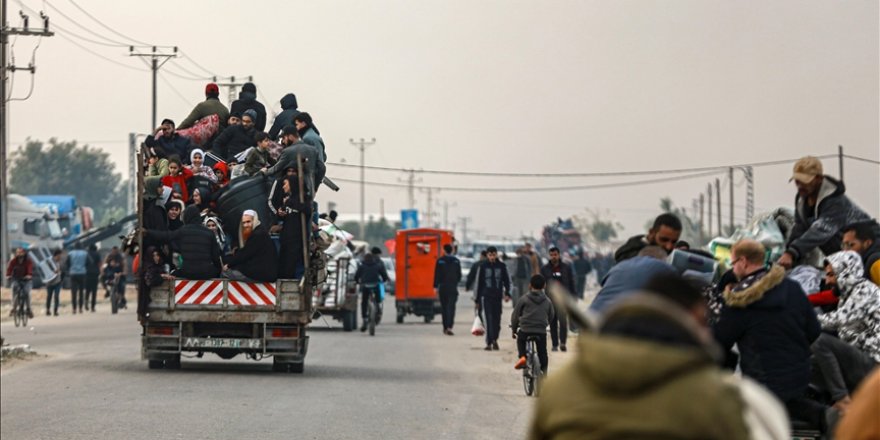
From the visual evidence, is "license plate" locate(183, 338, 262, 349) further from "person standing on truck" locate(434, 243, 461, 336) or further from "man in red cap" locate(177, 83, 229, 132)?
"person standing on truck" locate(434, 243, 461, 336)

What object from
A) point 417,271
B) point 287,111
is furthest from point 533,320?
point 417,271

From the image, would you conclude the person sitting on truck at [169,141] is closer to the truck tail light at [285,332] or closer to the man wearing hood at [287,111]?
the man wearing hood at [287,111]

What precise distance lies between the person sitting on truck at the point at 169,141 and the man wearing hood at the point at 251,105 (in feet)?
2.05

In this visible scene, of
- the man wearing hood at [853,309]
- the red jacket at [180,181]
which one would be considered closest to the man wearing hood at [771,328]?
the man wearing hood at [853,309]

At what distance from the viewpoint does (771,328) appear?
8.42 m

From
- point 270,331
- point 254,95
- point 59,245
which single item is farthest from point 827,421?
point 59,245

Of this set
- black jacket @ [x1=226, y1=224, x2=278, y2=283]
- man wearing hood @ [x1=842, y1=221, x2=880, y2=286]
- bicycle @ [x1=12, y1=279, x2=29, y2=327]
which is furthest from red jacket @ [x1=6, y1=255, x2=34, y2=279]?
man wearing hood @ [x1=842, y1=221, x2=880, y2=286]

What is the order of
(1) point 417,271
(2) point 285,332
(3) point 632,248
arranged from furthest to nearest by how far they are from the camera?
1. (1) point 417,271
2. (2) point 285,332
3. (3) point 632,248

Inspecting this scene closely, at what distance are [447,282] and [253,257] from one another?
46.4 feet

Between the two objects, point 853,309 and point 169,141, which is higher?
point 169,141

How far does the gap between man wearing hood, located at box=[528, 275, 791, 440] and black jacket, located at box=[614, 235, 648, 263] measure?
15.3 ft

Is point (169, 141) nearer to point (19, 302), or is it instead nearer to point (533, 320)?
point (533, 320)

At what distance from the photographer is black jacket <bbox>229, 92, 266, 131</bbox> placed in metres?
15.2

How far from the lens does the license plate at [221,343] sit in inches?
765
